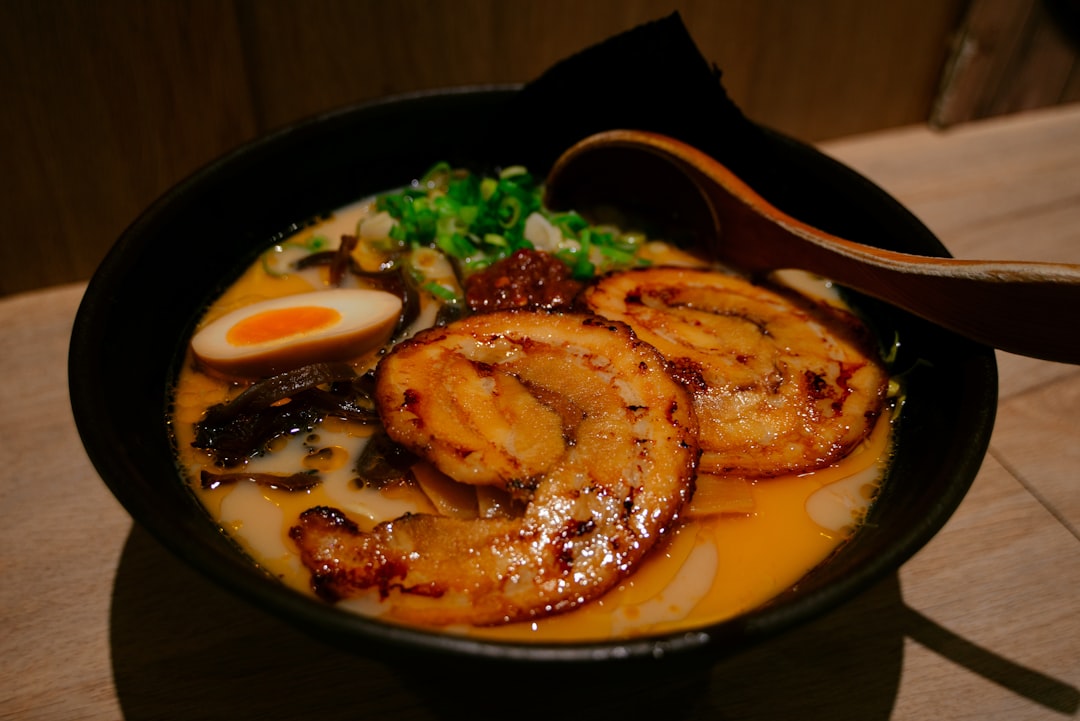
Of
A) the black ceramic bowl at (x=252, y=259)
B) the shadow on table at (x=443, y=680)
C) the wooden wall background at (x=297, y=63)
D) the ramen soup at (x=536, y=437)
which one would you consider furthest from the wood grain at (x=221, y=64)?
the shadow on table at (x=443, y=680)

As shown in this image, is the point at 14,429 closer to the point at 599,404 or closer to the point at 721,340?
the point at 599,404

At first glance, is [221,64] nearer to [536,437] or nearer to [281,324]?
[281,324]

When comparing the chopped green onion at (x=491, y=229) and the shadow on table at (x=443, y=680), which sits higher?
the chopped green onion at (x=491, y=229)

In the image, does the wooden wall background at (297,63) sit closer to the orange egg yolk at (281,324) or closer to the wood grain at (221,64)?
the wood grain at (221,64)

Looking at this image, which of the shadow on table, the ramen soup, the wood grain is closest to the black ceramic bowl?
the ramen soup

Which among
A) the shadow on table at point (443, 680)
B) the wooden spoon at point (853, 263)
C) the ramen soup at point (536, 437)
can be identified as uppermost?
the wooden spoon at point (853, 263)

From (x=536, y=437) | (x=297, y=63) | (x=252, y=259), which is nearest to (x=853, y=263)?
(x=536, y=437)
